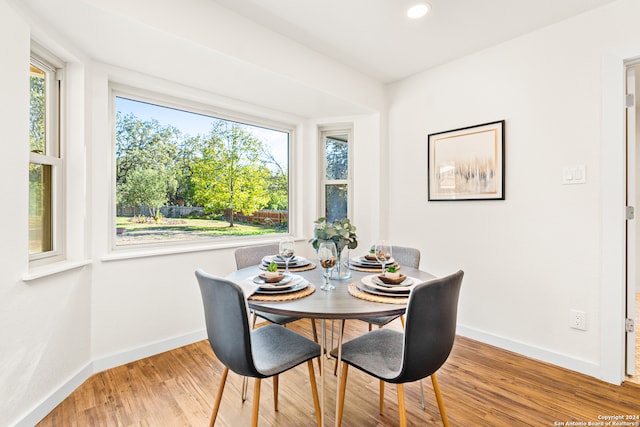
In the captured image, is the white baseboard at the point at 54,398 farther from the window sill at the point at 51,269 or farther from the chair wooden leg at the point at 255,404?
the chair wooden leg at the point at 255,404

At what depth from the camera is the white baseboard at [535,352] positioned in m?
2.10

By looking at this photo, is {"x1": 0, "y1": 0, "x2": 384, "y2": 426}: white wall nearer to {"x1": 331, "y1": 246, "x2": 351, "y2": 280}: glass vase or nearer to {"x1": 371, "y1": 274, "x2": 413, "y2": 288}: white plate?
{"x1": 331, "y1": 246, "x2": 351, "y2": 280}: glass vase

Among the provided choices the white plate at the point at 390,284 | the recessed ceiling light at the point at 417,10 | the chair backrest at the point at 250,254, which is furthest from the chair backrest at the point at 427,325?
the recessed ceiling light at the point at 417,10

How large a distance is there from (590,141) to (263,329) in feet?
8.13

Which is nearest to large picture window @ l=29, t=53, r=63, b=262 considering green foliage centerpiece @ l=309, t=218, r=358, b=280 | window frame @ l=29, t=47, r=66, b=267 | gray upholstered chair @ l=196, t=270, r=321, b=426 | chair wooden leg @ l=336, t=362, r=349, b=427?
window frame @ l=29, t=47, r=66, b=267

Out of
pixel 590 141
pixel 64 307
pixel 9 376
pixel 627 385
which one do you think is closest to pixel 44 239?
pixel 64 307

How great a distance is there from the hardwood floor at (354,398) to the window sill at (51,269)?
774 mm

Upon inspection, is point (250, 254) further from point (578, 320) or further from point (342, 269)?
point (578, 320)

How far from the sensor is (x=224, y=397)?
1836mm

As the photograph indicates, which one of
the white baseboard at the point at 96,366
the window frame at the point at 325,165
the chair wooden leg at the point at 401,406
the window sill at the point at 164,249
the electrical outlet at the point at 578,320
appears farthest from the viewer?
the window frame at the point at 325,165

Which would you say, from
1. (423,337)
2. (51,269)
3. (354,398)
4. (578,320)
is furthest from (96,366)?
(578,320)

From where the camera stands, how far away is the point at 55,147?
197cm

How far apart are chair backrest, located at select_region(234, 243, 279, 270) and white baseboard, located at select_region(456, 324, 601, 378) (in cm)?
188

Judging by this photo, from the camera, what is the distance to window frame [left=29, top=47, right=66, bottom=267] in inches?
74.1
